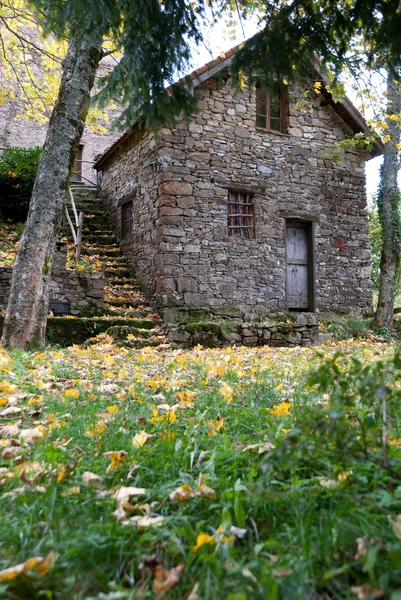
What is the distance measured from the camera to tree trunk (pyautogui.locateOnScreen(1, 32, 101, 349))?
20.3ft

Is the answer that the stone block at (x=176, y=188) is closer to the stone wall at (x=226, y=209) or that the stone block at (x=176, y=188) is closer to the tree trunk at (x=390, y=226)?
the stone wall at (x=226, y=209)

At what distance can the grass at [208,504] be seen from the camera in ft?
3.88

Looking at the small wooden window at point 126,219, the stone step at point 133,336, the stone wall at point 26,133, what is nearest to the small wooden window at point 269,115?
the small wooden window at point 126,219

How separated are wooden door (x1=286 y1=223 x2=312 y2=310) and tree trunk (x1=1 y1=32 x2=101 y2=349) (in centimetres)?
681

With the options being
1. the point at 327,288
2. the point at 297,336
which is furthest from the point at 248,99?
the point at 297,336

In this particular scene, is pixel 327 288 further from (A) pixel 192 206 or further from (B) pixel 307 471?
(B) pixel 307 471

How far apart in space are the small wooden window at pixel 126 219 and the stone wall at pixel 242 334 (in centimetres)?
482

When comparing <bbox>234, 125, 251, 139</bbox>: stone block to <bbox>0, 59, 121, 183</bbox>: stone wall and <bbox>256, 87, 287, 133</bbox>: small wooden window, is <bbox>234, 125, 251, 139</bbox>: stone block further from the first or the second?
<bbox>0, 59, 121, 183</bbox>: stone wall

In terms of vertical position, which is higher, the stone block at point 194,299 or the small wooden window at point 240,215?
the small wooden window at point 240,215

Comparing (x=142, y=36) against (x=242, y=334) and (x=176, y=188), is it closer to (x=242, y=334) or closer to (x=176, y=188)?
(x=242, y=334)

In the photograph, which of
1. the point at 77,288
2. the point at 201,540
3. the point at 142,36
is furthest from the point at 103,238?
the point at 201,540

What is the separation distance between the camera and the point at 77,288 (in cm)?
948

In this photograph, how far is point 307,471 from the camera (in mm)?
1902

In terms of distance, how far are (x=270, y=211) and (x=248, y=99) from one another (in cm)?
292
